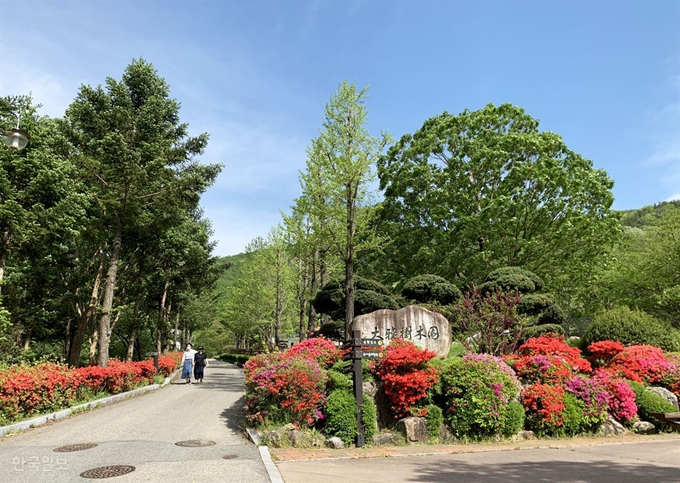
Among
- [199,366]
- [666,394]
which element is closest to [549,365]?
[666,394]

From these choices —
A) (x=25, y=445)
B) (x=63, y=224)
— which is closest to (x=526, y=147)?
(x=63, y=224)

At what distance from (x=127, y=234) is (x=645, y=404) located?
73.9 ft

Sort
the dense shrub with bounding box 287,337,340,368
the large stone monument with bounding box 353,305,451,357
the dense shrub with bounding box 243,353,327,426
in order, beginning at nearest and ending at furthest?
1. the dense shrub with bounding box 243,353,327,426
2. the dense shrub with bounding box 287,337,340,368
3. the large stone monument with bounding box 353,305,451,357

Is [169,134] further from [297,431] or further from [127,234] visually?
[297,431]

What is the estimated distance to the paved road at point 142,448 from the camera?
6.25 m

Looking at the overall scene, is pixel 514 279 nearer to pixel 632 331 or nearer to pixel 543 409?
pixel 632 331

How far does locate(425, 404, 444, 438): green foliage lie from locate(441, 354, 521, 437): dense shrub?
0.86 ft

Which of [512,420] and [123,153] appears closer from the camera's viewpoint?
[512,420]

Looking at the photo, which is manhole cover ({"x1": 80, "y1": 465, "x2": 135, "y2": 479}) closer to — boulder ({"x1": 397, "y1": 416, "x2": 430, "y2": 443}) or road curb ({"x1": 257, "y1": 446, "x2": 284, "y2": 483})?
road curb ({"x1": 257, "y1": 446, "x2": 284, "y2": 483})

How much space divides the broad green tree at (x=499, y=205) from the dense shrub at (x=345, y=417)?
46.3ft

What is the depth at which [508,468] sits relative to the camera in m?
7.13

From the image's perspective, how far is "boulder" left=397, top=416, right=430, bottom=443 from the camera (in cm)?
927

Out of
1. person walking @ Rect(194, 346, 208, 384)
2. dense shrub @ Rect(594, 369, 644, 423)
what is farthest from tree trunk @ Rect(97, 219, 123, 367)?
dense shrub @ Rect(594, 369, 644, 423)

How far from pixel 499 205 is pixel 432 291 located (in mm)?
6144
